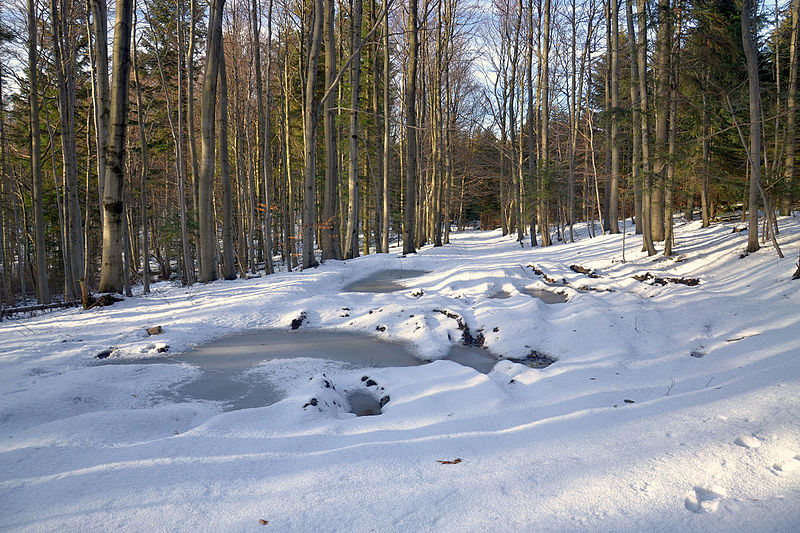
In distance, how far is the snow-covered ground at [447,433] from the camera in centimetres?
213

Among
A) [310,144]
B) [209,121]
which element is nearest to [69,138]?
[209,121]

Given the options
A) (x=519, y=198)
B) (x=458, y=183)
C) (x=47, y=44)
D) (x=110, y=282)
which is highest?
(x=47, y=44)

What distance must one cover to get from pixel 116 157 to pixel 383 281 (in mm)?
6987

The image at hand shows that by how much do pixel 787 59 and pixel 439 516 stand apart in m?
23.0

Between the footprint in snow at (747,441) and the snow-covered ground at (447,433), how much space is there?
14 mm

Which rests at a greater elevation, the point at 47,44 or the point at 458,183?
the point at 47,44

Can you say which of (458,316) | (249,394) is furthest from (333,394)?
(458,316)

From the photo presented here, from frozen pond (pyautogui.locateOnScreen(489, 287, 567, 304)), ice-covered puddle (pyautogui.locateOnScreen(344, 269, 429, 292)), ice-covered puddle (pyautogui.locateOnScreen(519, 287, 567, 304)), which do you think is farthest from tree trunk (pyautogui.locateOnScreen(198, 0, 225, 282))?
ice-covered puddle (pyautogui.locateOnScreen(519, 287, 567, 304))

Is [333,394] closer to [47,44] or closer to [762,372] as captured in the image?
[762,372]

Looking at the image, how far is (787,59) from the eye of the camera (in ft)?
53.1

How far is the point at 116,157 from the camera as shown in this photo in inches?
326

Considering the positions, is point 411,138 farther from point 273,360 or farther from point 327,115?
point 273,360

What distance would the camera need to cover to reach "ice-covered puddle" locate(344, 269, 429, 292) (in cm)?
1073

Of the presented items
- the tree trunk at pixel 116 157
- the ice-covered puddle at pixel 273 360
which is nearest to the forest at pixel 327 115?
the tree trunk at pixel 116 157
